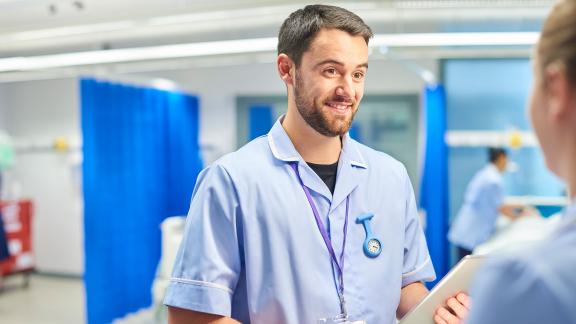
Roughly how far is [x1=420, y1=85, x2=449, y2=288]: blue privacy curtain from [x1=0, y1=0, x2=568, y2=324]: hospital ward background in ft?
0.04

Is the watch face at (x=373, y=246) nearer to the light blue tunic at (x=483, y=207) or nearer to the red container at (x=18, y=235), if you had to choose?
the light blue tunic at (x=483, y=207)

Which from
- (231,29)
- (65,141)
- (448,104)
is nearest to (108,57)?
(231,29)

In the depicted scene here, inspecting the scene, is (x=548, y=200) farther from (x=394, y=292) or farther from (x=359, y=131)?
(x=394, y=292)

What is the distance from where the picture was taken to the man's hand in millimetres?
1114

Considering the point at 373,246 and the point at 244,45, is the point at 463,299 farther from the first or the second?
the point at 244,45

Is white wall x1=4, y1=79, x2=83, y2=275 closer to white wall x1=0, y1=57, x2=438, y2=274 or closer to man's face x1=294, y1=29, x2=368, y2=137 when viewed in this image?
white wall x1=0, y1=57, x2=438, y2=274

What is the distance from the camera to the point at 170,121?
4855 mm

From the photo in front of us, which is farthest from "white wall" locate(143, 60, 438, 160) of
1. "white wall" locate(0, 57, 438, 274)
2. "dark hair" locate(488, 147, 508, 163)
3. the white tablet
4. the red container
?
the white tablet

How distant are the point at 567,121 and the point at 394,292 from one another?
2.64 ft

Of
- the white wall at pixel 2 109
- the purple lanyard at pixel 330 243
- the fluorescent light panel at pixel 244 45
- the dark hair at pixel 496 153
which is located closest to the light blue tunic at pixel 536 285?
the purple lanyard at pixel 330 243

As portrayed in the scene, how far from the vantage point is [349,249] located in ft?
4.28

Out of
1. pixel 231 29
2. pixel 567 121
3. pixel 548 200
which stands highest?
pixel 231 29

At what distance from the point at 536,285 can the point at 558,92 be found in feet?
0.70

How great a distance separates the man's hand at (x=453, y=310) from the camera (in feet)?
3.66
